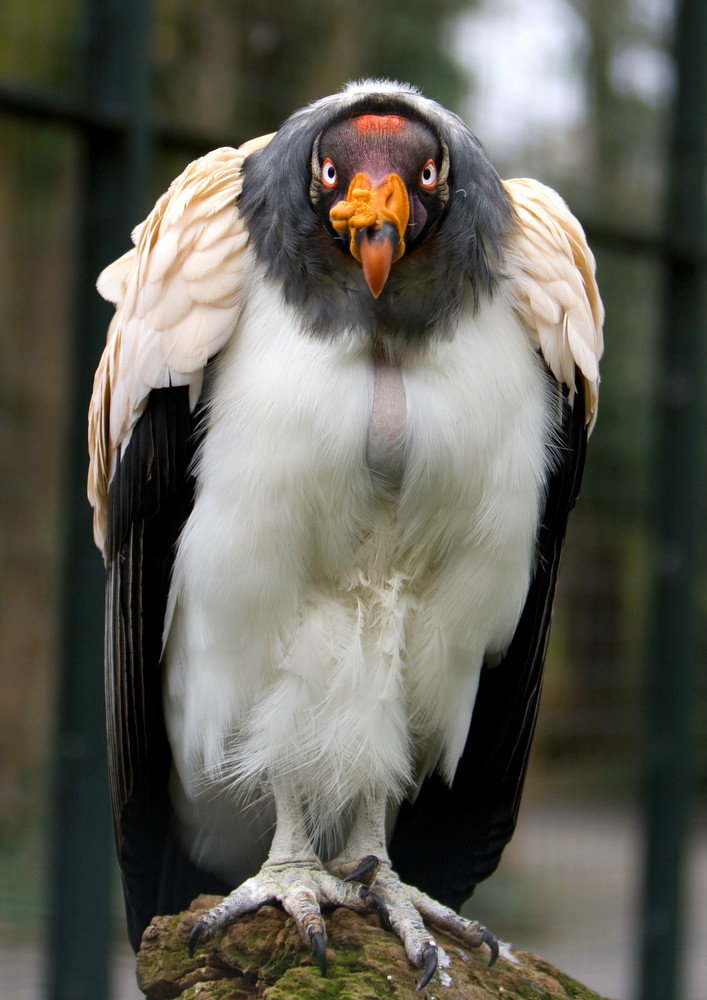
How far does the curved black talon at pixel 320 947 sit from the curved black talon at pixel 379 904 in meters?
0.17

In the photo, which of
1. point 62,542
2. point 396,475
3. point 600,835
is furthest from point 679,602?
point 396,475

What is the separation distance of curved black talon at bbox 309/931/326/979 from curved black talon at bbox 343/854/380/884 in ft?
0.76

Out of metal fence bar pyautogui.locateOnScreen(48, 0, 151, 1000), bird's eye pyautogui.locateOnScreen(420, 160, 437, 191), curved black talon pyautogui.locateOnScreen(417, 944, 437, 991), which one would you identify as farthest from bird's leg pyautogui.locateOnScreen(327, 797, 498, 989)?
metal fence bar pyautogui.locateOnScreen(48, 0, 151, 1000)

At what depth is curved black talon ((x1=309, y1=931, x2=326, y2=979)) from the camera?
2084mm

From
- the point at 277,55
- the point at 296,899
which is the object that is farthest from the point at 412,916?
the point at 277,55

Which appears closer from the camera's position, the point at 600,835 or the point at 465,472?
the point at 465,472

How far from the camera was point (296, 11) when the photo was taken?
489 cm

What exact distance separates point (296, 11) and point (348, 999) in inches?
154

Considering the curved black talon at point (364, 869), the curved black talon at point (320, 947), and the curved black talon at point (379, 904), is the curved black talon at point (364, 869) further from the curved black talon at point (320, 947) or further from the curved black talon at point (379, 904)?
the curved black talon at point (320, 947)

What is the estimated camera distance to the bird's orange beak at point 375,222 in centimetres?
195

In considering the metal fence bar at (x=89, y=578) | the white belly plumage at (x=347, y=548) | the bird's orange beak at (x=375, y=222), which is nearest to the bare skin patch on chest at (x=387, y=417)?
the white belly plumage at (x=347, y=548)

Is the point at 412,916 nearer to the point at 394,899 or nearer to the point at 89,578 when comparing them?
the point at 394,899

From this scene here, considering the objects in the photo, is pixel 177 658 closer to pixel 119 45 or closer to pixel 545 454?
pixel 545 454

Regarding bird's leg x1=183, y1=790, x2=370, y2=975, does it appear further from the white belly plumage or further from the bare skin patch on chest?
the bare skin patch on chest
